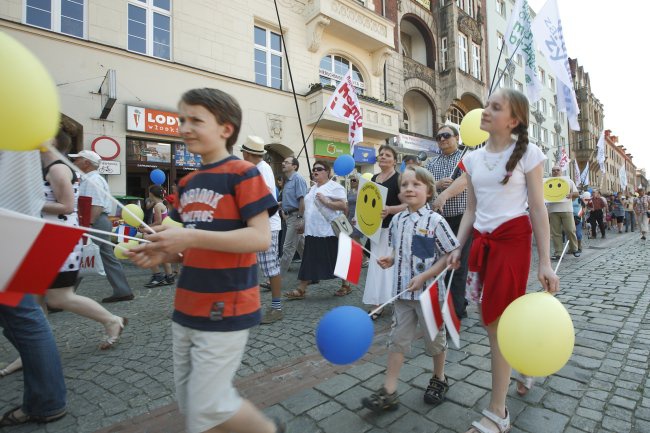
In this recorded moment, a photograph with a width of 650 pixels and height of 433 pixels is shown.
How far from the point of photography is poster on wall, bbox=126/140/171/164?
9.49 m

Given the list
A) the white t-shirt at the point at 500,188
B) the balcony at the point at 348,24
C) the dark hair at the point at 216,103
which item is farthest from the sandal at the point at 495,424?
the balcony at the point at 348,24

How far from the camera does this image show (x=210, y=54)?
10820mm

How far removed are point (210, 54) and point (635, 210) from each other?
20.4 meters

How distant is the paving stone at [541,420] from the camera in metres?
1.93

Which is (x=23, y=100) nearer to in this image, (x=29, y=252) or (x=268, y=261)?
(x=29, y=252)

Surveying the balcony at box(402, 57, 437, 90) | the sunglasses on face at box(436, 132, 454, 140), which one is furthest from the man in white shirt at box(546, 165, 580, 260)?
the balcony at box(402, 57, 437, 90)

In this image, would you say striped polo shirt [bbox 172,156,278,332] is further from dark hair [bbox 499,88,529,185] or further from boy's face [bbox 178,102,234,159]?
dark hair [bbox 499,88,529,185]

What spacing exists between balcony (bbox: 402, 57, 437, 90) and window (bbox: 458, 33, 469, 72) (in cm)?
224

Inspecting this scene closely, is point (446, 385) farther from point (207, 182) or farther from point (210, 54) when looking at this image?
point (210, 54)

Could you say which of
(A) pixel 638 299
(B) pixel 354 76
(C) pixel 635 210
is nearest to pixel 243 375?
(A) pixel 638 299

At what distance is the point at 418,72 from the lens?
59.7 ft

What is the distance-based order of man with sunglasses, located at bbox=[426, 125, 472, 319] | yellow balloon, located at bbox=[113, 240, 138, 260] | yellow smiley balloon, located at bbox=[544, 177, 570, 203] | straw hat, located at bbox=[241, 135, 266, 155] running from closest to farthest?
yellow balloon, located at bbox=[113, 240, 138, 260], man with sunglasses, located at bbox=[426, 125, 472, 319], straw hat, located at bbox=[241, 135, 266, 155], yellow smiley balloon, located at bbox=[544, 177, 570, 203]

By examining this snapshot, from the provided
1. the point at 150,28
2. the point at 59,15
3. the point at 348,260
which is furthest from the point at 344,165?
the point at 59,15

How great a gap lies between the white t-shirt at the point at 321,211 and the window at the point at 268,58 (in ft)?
28.2
